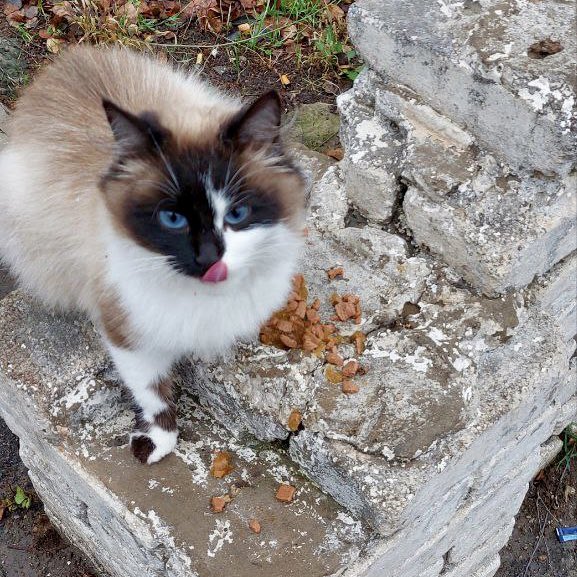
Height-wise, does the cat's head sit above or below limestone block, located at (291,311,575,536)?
above

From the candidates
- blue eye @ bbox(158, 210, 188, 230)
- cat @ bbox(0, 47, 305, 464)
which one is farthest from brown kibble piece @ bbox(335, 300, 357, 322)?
blue eye @ bbox(158, 210, 188, 230)

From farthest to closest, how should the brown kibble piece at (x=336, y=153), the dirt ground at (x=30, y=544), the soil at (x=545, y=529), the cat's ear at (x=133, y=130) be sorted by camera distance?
the soil at (x=545, y=529) → the dirt ground at (x=30, y=544) → the brown kibble piece at (x=336, y=153) → the cat's ear at (x=133, y=130)

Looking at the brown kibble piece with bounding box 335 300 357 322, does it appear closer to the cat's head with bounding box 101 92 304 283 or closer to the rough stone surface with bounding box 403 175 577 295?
the rough stone surface with bounding box 403 175 577 295

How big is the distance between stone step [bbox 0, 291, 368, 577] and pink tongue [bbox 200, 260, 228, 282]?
677 millimetres

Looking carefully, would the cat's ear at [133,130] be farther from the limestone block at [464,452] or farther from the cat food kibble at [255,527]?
the cat food kibble at [255,527]

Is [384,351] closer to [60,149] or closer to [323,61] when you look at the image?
[60,149]

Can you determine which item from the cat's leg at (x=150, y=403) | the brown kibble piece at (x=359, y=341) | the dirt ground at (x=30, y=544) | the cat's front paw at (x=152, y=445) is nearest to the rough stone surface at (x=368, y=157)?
the brown kibble piece at (x=359, y=341)

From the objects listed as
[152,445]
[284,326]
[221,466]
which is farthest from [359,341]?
[152,445]

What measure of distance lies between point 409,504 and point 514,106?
3.31 feet

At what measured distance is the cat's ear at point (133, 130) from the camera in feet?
4.55

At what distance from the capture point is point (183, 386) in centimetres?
211

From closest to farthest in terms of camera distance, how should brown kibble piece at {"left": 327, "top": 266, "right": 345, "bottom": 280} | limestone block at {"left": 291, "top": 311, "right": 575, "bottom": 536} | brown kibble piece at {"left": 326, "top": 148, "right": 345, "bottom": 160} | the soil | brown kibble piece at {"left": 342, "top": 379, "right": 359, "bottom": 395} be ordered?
1. limestone block at {"left": 291, "top": 311, "right": 575, "bottom": 536}
2. brown kibble piece at {"left": 342, "top": 379, "right": 359, "bottom": 395}
3. brown kibble piece at {"left": 327, "top": 266, "right": 345, "bottom": 280}
4. brown kibble piece at {"left": 326, "top": 148, "right": 345, "bottom": 160}
5. the soil

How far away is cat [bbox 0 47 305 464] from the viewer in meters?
1.43

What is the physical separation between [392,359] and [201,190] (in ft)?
2.47
